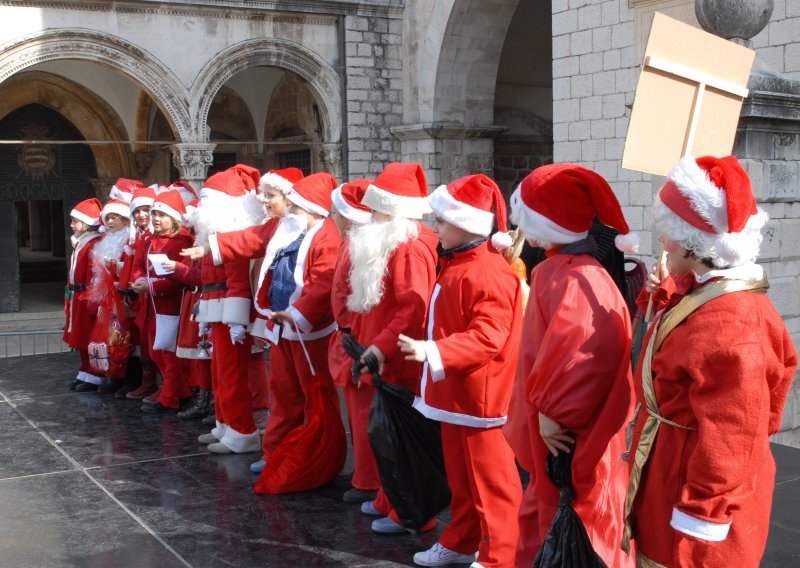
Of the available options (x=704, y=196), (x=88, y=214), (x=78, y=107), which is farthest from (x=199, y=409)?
(x=78, y=107)

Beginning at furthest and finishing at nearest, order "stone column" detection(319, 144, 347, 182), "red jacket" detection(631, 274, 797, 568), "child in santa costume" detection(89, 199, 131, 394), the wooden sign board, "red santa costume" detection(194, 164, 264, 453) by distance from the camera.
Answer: "stone column" detection(319, 144, 347, 182)
"child in santa costume" detection(89, 199, 131, 394)
"red santa costume" detection(194, 164, 264, 453)
the wooden sign board
"red jacket" detection(631, 274, 797, 568)

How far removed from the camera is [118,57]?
43.7 feet

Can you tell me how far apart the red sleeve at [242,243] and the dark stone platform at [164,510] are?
1.24 meters

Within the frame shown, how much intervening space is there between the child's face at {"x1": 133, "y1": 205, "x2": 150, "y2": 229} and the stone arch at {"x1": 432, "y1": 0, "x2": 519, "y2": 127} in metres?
7.48

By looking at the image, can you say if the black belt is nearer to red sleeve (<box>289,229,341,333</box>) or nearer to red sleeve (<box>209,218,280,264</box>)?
red sleeve (<box>209,218,280,264</box>)

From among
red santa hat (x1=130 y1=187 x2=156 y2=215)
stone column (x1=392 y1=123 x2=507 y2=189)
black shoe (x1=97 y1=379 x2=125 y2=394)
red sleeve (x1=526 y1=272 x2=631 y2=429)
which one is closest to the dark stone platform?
black shoe (x1=97 y1=379 x2=125 y2=394)

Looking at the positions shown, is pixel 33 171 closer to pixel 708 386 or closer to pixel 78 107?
pixel 78 107

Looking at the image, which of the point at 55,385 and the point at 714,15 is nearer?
the point at 714,15

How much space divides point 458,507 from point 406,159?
36.2 ft

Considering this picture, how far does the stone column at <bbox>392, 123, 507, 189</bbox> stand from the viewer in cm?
1458

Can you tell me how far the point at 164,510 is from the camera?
5.14 meters

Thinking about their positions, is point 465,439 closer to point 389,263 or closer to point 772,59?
point 389,263

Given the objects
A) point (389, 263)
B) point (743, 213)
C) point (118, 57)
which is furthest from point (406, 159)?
point (743, 213)

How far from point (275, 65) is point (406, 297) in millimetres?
10586
